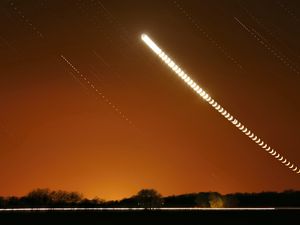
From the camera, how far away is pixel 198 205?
138750mm

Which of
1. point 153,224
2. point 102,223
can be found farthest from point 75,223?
point 153,224

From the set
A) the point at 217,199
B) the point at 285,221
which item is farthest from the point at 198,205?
the point at 285,221

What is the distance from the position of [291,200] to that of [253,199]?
622 inches

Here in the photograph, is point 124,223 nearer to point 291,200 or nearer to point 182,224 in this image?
point 182,224

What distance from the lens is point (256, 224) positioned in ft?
198

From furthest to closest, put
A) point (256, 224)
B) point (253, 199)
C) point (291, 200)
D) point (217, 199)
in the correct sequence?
point (253, 199) → point (291, 200) → point (217, 199) → point (256, 224)

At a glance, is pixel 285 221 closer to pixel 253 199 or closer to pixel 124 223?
pixel 124 223

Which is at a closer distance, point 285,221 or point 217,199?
point 285,221

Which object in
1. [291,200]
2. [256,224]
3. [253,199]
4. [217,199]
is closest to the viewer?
[256,224]

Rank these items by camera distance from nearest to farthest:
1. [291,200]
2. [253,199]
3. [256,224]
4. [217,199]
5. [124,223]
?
1. [256,224]
2. [124,223]
3. [217,199]
4. [291,200]
5. [253,199]

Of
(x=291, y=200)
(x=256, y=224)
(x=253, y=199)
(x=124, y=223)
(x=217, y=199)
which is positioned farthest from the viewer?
(x=253, y=199)

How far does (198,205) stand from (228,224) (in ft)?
253

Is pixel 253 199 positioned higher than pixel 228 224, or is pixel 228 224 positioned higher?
pixel 253 199

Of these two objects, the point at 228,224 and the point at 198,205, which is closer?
the point at 228,224
